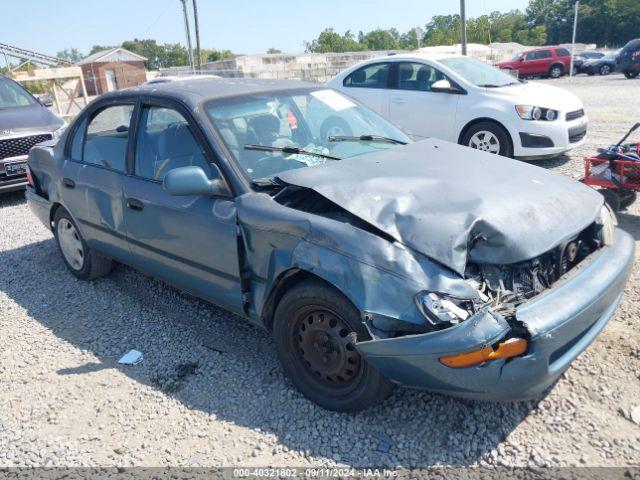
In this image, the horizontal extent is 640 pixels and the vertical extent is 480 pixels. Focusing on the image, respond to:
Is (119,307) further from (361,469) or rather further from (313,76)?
(313,76)

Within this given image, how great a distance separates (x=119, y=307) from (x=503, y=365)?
129 inches

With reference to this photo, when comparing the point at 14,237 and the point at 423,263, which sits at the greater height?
the point at 423,263

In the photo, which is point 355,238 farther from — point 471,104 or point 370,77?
point 370,77

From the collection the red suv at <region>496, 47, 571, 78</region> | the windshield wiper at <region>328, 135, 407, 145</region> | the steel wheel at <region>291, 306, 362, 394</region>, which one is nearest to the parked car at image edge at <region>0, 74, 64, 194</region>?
the windshield wiper at <region>328, 135, 407, 145</region>

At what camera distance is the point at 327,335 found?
9.42ft

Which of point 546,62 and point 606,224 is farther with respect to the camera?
point 546,62

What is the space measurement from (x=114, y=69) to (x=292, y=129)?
2065 inches

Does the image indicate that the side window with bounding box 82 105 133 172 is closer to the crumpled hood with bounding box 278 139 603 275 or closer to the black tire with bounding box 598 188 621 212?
the crumpled hood with bounding box 278 139 603 275

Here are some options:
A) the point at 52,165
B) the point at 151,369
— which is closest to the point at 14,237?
the point at 52,165

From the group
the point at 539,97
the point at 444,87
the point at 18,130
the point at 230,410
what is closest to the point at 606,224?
the point at 230,410

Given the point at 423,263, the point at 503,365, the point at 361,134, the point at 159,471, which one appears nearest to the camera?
the point at 503,365

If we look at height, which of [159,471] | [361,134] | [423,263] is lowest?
[159,471]

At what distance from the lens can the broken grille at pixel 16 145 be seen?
7.88m

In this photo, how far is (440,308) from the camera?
238 centimetres
